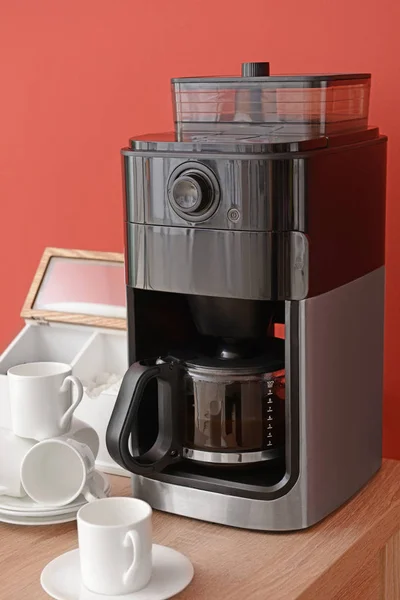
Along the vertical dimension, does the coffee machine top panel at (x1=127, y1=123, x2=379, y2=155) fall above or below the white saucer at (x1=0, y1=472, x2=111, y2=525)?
above

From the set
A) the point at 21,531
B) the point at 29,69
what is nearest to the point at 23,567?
the point at 21,531

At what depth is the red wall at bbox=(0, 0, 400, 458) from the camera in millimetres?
1350

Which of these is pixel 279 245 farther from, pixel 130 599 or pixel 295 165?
pixel 130 599

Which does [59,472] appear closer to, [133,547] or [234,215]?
[133,547]

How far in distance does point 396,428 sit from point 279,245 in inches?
20.4

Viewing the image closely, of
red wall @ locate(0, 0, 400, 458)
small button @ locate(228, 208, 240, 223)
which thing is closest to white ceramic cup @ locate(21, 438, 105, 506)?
small button @ locate(228, 208, 240, 223)

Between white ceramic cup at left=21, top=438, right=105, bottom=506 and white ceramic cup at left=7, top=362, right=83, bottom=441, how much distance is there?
0.06 ft

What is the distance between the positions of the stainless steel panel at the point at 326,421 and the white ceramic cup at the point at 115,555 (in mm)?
168

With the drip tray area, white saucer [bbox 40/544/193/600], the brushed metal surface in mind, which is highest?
the brushed metal surface

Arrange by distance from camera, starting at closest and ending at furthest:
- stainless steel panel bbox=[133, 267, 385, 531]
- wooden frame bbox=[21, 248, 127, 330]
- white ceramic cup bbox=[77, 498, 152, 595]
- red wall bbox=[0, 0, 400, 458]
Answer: white ceramic cup bbox=[77, 498, 152, 595]
stainless steel panel bbox=[133, 267, 385, 531]
red wall bbox=[0, 0, 400, 458]
wooden frame bbox=[21, 248, 127, 330]

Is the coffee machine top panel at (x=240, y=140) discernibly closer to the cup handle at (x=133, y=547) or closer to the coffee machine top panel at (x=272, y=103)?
the coffee machine top panel at (x=272, y=103)

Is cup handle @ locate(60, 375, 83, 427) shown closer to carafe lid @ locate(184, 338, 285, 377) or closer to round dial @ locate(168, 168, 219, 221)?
carafe lid @ locate(184, 338, 285, 377)

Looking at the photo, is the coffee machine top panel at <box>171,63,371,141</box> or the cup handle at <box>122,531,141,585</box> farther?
the coffee machine top panel at <box>171,63,371,141</box>

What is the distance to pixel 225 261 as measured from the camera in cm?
103
